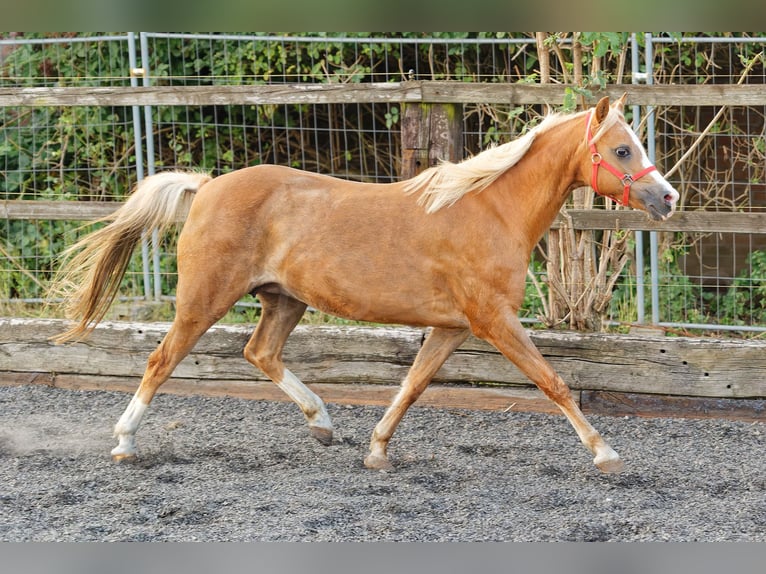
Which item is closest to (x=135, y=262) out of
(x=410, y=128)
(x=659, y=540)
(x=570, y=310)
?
(x=410, y=128)

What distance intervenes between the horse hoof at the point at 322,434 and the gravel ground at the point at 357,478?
6 cm

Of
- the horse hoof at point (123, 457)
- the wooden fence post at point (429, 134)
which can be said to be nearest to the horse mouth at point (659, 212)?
the wooden fence post at point (429, 134)

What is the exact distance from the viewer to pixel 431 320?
15.2 ft

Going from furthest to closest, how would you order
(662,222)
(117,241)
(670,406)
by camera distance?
(670,406) < (662,222) < (117,241)

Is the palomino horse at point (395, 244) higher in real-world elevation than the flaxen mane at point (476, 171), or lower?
lower

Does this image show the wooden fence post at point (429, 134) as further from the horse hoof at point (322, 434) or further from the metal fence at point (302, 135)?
the metal fence at point (302, 135)

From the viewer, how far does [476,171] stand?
454cm

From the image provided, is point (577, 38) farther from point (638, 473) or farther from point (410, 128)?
point (638, 473)

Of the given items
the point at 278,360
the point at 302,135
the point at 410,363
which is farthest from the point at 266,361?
the point at 302,135

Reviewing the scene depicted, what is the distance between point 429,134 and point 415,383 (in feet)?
5.36

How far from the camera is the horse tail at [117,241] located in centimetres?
493

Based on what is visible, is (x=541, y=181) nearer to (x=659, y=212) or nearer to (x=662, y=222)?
(x=659, y=212)

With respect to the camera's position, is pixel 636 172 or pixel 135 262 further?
pixel 135 262

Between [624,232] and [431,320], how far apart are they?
1799 mm
